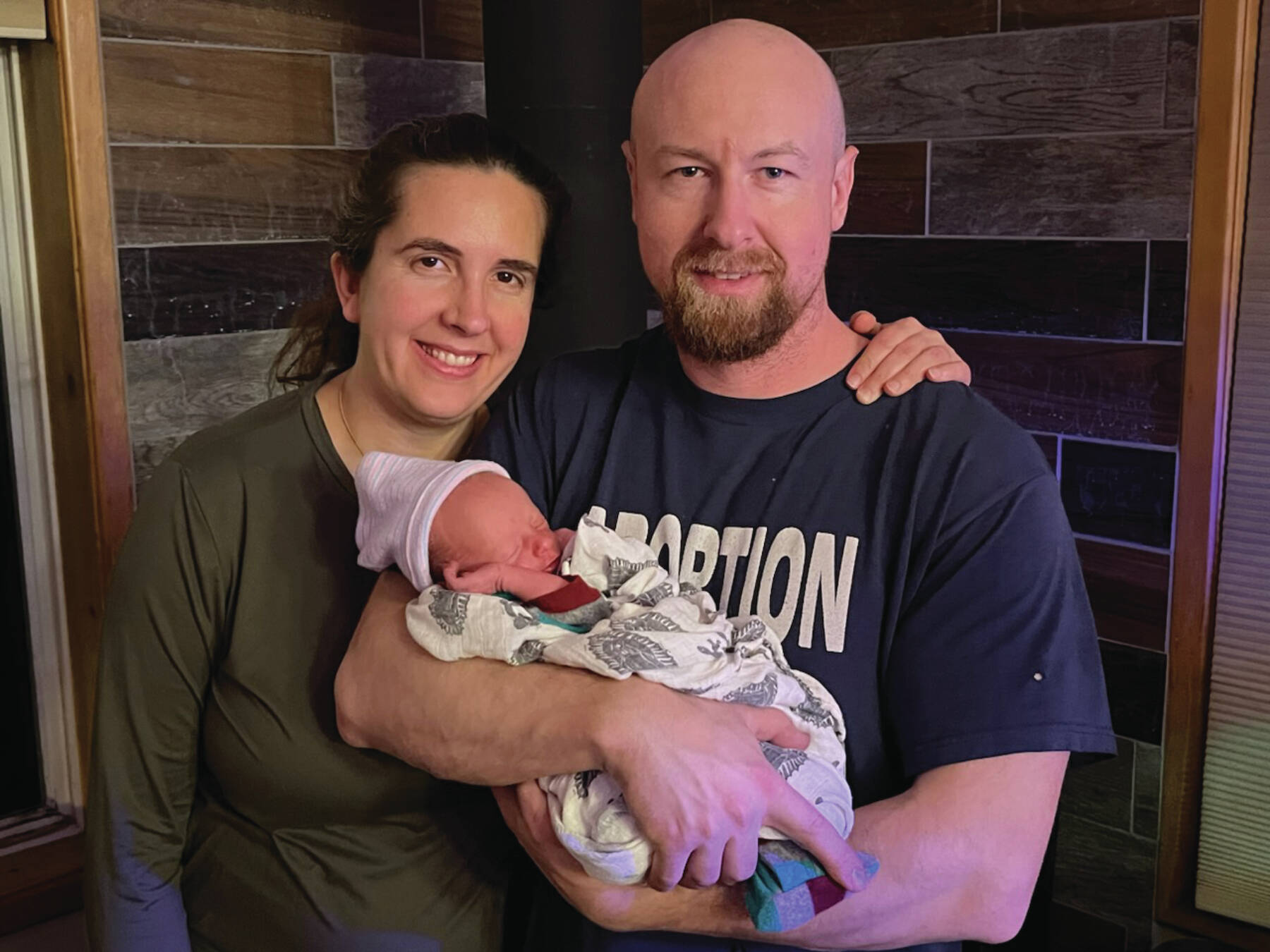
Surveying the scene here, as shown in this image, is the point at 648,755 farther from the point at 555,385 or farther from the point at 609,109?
the point at 609,109

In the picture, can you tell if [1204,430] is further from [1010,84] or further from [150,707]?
[150,707]

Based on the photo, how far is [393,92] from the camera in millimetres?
2943

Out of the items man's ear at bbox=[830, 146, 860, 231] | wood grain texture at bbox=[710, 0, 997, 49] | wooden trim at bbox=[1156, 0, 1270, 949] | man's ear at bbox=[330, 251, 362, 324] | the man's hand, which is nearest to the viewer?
the man's hand

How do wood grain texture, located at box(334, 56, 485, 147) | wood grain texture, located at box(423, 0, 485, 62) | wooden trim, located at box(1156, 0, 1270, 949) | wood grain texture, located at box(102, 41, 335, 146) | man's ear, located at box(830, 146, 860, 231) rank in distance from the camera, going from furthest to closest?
wood grain texture, located at box(423, 0, 485, 62) < wood grain texture, located at box(334, 56, 485, 147) < wood grain texture, located at box(102, 41, 335, 146) < wooden trim, located at box(1156, 0, 1270, 949) < man's ear, located at box(830, 146, 860, 231)

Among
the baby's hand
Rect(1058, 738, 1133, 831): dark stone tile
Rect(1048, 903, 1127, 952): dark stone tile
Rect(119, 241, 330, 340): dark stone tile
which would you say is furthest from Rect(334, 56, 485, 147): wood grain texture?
Rect(1048, 903, 1127, 952): dark stone tile

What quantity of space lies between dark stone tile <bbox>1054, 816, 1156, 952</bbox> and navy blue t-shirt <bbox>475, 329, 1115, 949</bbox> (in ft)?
4.10

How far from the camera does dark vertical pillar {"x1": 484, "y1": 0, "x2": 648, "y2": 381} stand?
244 cm

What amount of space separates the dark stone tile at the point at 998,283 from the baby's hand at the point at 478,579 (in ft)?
4.96

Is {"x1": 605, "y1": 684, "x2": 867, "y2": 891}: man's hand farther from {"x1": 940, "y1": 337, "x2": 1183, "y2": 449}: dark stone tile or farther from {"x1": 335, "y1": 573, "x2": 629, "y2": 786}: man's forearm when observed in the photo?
{"x1": 940, "y1": 337, "x2": 1183, "y2": 449}: dark stone tile

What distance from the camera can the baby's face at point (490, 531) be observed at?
4.51ft

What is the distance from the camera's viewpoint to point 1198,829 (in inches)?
99.3

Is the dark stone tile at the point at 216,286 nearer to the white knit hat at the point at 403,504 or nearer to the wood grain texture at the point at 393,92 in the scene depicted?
the wood grain texture at the point at 393,92

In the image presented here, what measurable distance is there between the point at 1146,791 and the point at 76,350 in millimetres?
2155

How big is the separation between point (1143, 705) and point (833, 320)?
135 centimetres
